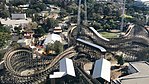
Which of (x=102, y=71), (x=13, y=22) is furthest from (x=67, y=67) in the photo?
(x=13, y=22)

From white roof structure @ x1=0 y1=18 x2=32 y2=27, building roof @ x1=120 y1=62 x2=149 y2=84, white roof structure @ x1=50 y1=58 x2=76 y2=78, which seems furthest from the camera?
white roof structure @ x1=0 y1=18 x2=32 y2=27

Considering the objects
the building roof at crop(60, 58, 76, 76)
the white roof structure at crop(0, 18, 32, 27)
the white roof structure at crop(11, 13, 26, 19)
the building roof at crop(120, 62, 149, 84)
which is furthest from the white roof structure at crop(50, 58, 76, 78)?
the white roof structure at crop(11, 13, 26, 19)

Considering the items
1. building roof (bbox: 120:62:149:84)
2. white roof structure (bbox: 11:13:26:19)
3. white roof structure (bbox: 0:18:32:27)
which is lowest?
building roof (bbox: 120:62:149:84)

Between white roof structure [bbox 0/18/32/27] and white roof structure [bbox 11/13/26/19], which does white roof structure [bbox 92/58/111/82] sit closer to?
white roof structure [bbox 0/18/32/27]

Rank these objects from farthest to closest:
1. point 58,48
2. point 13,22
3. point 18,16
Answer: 1. point 18,16
2. point 13,22
3. point 58,48

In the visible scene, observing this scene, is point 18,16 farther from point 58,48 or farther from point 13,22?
point 58,48

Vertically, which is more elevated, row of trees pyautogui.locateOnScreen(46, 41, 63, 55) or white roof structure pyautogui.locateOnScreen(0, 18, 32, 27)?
white roof structure pyautogui.locateOnScreen(0, 18, 32, 27)

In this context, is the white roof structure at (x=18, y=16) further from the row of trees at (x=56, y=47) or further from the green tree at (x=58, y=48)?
the green tree at (x=58, y=48)

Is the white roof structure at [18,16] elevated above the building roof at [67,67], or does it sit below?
above

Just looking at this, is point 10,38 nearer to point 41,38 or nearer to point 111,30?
point 41,38

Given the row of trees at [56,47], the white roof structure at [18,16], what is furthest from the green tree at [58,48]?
the white roof structure at [18,16]

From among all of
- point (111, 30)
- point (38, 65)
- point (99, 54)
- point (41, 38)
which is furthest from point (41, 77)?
point (111, 30)
